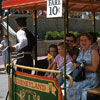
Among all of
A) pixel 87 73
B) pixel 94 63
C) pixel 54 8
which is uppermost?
pixel 54 8

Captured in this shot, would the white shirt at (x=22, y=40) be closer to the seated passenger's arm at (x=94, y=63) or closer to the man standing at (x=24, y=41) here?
the man standing at (x=24, y=41)

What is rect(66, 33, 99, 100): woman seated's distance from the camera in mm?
4430

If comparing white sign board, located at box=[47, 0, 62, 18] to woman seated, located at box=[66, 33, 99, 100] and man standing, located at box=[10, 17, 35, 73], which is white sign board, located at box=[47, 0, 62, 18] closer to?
woman seated, located at box=[66, 33, 99, 100]

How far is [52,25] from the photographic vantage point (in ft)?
76.2

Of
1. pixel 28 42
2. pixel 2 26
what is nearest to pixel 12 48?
pixel 28 42

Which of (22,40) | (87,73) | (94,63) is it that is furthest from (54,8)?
(22,40)

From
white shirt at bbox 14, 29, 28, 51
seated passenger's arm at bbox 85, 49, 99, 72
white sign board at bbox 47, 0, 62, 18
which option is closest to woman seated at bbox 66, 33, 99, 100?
seated passenger's arm at bbox 85, 49, 99, 72

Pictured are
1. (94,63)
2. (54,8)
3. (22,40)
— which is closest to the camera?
(54,8)

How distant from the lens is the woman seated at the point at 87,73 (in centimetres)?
443

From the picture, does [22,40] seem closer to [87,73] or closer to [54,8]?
[87,73]

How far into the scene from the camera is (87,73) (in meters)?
4.59

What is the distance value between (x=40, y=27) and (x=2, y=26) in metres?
4.12

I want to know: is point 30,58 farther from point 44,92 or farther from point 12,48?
point 44,92

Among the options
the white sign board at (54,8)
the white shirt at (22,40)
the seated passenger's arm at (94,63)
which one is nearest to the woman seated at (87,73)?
the seated passenger's arm at (94,63)
